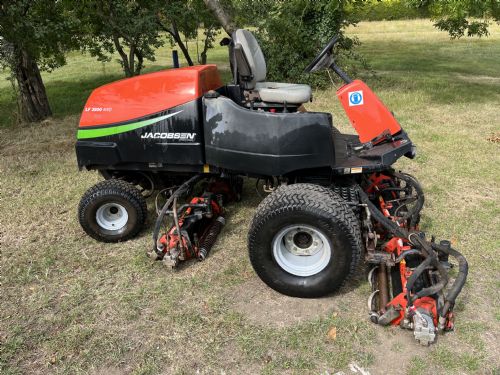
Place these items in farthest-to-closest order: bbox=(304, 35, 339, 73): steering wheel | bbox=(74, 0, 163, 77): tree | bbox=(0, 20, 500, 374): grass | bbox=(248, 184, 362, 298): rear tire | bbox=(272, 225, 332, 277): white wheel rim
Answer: bbox=(74, 0, 163, 77): tree → bbox=(304, 35, 339, 73): steering wheel → bbox=(272, 225, 332, 277): white wheel rim → bbox=(248, 184, 362, 298): rear tire → bbox=(0, 20, 500, 374): grass

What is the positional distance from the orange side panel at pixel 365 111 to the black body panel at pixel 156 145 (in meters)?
1.12

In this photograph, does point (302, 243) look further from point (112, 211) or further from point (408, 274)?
point (112, 211)


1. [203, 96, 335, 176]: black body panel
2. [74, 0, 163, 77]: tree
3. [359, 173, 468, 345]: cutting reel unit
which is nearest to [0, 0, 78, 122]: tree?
[74, 0, 163, 77]: tree

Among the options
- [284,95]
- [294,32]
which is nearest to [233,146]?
[284,95]

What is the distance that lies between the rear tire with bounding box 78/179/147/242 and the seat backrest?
4.43 ft

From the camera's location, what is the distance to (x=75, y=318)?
2.84 m

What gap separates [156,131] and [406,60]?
1337 cm

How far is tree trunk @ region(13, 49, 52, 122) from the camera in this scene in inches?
298

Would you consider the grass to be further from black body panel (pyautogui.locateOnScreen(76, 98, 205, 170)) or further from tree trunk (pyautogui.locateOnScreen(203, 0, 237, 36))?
tree trunk (pyautogui.locateOnScreen(203, 0, 237, 36))

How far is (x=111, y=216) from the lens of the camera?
3781 millimetres

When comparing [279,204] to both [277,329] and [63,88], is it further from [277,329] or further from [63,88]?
[63,88]

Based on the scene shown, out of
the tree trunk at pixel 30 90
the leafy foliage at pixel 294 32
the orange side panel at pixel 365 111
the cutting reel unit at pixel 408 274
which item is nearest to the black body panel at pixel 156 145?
the orange side panel at pixel 365 111

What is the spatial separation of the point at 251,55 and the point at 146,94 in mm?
963

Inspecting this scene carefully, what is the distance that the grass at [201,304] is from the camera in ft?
8.09
